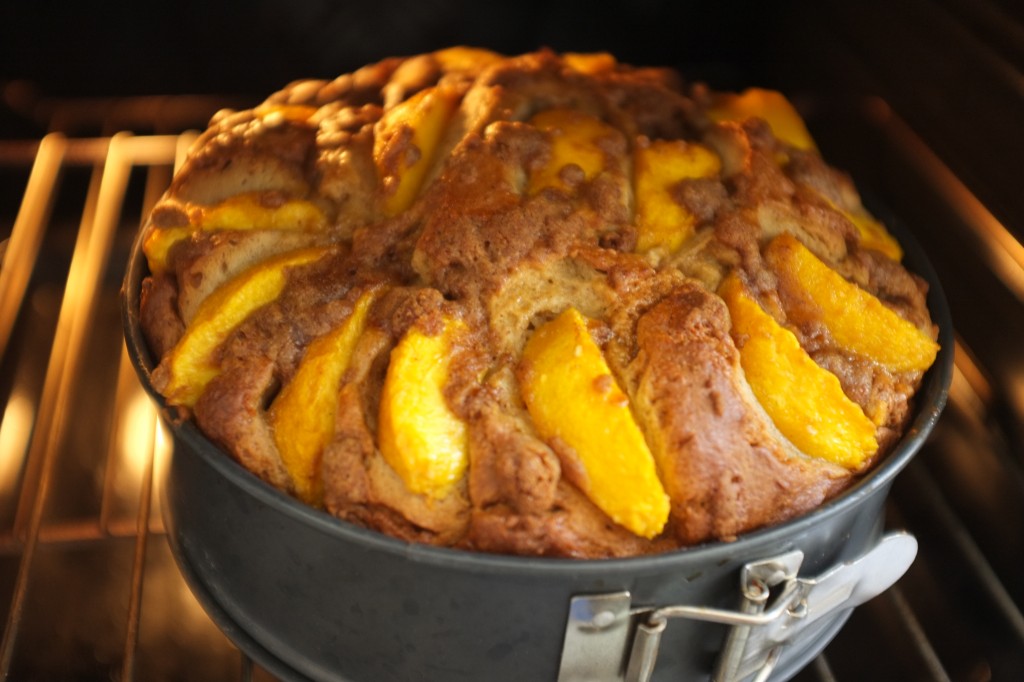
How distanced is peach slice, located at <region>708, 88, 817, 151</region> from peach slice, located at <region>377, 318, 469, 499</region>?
29.1 inches

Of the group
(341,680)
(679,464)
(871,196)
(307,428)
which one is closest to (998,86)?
(871,196)

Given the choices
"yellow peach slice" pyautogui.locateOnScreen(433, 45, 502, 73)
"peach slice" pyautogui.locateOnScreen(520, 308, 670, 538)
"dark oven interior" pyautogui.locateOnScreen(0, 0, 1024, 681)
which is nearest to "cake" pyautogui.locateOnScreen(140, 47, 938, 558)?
"peach slice" pyautogui.locateOnScreen(520, 308, 670, 538)

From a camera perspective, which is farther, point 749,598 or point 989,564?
point 989,564

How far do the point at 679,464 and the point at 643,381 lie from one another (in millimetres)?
116

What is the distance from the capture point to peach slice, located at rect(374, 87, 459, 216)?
1429 millimetres

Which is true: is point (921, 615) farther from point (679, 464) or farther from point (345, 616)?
point (345, 616)

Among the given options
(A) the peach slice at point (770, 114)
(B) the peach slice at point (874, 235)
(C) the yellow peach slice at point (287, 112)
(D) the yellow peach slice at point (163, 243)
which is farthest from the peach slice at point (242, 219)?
(B) the peach slice at point (874, 235)

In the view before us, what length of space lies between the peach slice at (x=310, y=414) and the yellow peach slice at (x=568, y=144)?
0.39 m

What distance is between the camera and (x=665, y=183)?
143 centimetres

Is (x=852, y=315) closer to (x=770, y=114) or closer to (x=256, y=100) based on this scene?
(x=770, y=114)

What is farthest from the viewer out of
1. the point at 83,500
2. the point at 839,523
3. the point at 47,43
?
the point at 47,43

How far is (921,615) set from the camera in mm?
1843

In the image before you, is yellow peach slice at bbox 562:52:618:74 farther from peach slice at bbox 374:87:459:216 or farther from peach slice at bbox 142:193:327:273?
peach slice at bbox 142:193:327:273

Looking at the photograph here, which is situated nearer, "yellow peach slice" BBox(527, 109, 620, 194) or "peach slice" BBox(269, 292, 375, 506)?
"peach slice" BBox(269, 292, 375, 506)
